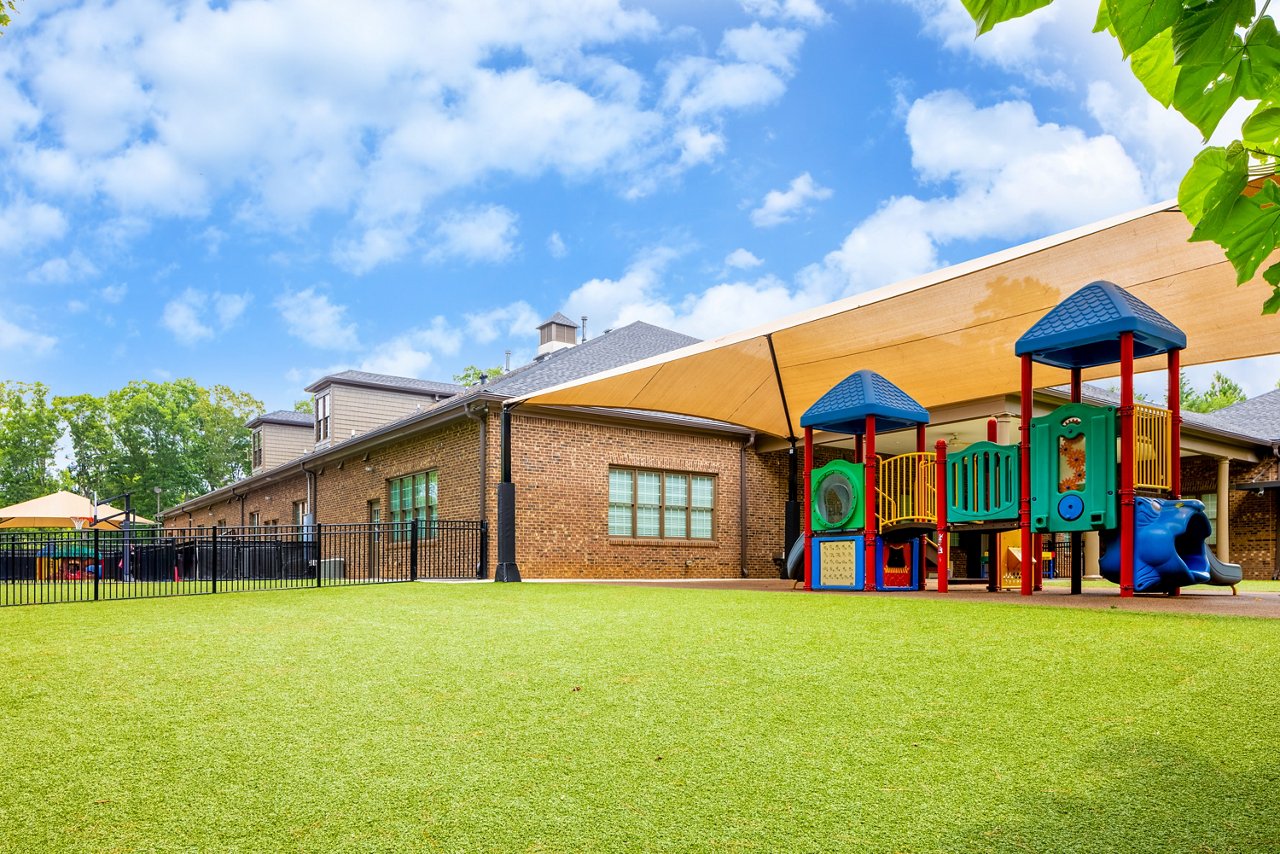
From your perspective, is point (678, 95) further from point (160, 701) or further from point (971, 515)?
point (160, 701)

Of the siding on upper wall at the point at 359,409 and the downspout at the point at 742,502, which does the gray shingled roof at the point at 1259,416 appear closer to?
the downspout at the point at 742,502

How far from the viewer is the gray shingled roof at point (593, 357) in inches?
714

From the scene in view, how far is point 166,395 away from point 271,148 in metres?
23.9

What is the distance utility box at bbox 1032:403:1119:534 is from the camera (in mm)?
8945

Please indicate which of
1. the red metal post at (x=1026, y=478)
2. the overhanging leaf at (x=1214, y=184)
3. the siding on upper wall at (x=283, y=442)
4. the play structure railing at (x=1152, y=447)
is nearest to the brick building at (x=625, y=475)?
the red metal post at (x=1026, y=478)

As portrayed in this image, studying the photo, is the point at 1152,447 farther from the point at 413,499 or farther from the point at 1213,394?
the point at 1213,394

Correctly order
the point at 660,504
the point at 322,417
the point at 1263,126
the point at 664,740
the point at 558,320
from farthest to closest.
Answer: the point at 322,417 < the point at 558,320 < the point at 660,504 < the point at 664,740 < the point at 1263,126

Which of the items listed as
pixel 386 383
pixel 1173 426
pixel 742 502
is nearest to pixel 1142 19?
pixel 1173 426

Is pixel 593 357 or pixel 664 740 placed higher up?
pixel 593 357

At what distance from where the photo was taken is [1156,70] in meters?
1.16

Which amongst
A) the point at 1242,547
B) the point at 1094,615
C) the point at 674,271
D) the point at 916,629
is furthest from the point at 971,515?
the point at 674,271

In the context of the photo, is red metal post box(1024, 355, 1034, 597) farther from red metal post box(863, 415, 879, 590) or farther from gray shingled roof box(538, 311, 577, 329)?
gray shingled roof box(538, 311, 577, 329)

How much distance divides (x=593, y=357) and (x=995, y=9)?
18964 millimetres

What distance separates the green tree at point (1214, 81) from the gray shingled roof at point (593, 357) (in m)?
15.9
